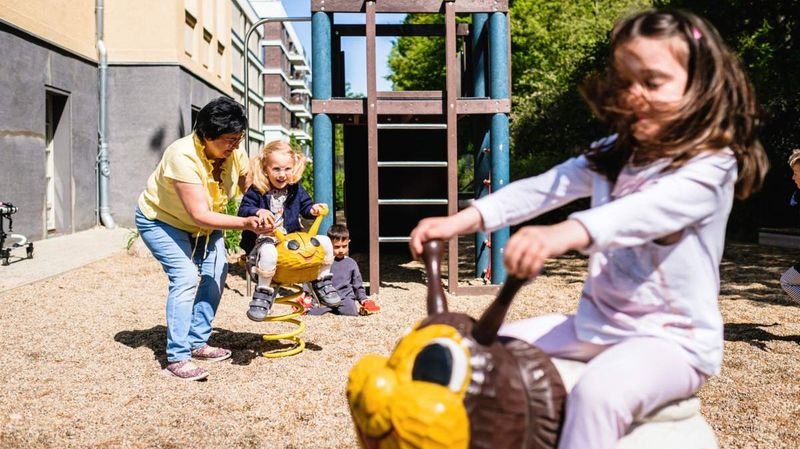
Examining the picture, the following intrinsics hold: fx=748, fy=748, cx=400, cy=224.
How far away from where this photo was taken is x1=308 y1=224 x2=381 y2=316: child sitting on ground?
658 centimetres

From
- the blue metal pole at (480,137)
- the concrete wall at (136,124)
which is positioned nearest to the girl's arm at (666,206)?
the blue metal pole at (480,137)

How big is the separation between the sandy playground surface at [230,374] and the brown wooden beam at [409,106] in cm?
189

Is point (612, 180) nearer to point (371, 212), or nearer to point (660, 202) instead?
point (660, 202)

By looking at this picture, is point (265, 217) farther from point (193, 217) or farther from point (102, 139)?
point (102, 139)

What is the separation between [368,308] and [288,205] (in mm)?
1647

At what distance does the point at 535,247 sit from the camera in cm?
133

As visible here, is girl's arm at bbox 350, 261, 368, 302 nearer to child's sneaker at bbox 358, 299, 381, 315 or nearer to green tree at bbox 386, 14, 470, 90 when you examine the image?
child's sneaker at bbox 358, 299, 381, 315

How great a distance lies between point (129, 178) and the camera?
51.2 feet

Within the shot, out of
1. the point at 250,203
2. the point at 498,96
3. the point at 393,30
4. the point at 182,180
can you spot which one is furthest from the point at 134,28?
the point at 182,180

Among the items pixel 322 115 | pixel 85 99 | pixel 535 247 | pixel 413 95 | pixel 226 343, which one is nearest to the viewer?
pixel 535 247

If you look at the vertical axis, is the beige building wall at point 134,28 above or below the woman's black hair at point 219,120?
above

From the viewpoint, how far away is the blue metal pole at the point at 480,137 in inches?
336

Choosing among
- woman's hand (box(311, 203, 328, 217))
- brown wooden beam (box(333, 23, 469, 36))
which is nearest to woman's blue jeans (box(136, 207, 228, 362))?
woman's hand (box(311, 203, 328, 217))

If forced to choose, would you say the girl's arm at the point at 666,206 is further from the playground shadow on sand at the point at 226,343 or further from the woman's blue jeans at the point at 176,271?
the playground shadow on sand at the point at 226,343
